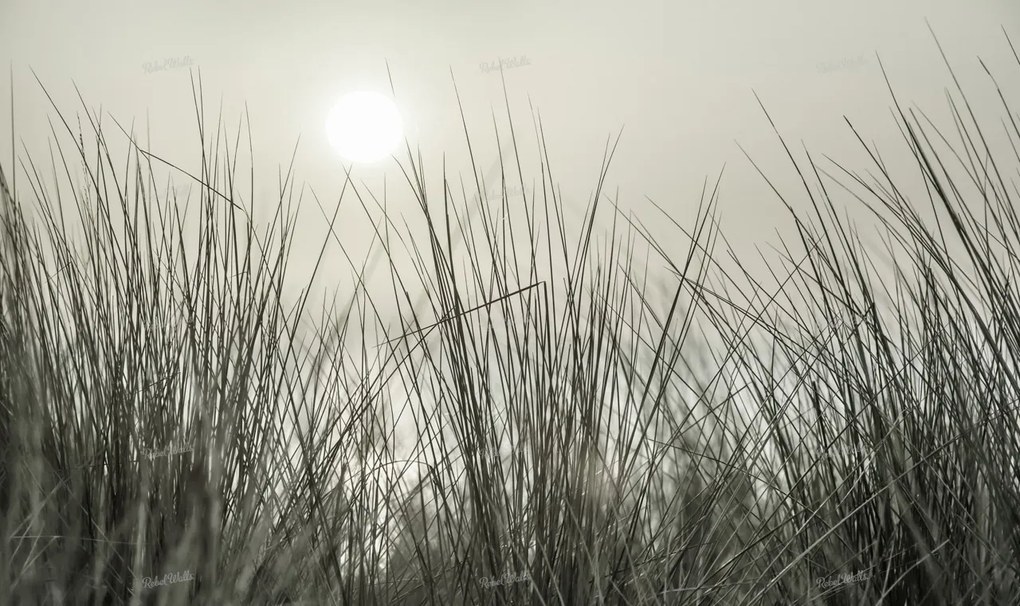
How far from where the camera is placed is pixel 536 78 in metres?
2.21

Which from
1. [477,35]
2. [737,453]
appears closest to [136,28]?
[477,35]

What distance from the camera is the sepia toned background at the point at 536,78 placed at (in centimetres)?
196

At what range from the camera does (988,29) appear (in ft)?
6.46

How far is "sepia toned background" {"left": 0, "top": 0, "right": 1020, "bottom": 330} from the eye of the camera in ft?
6.43
